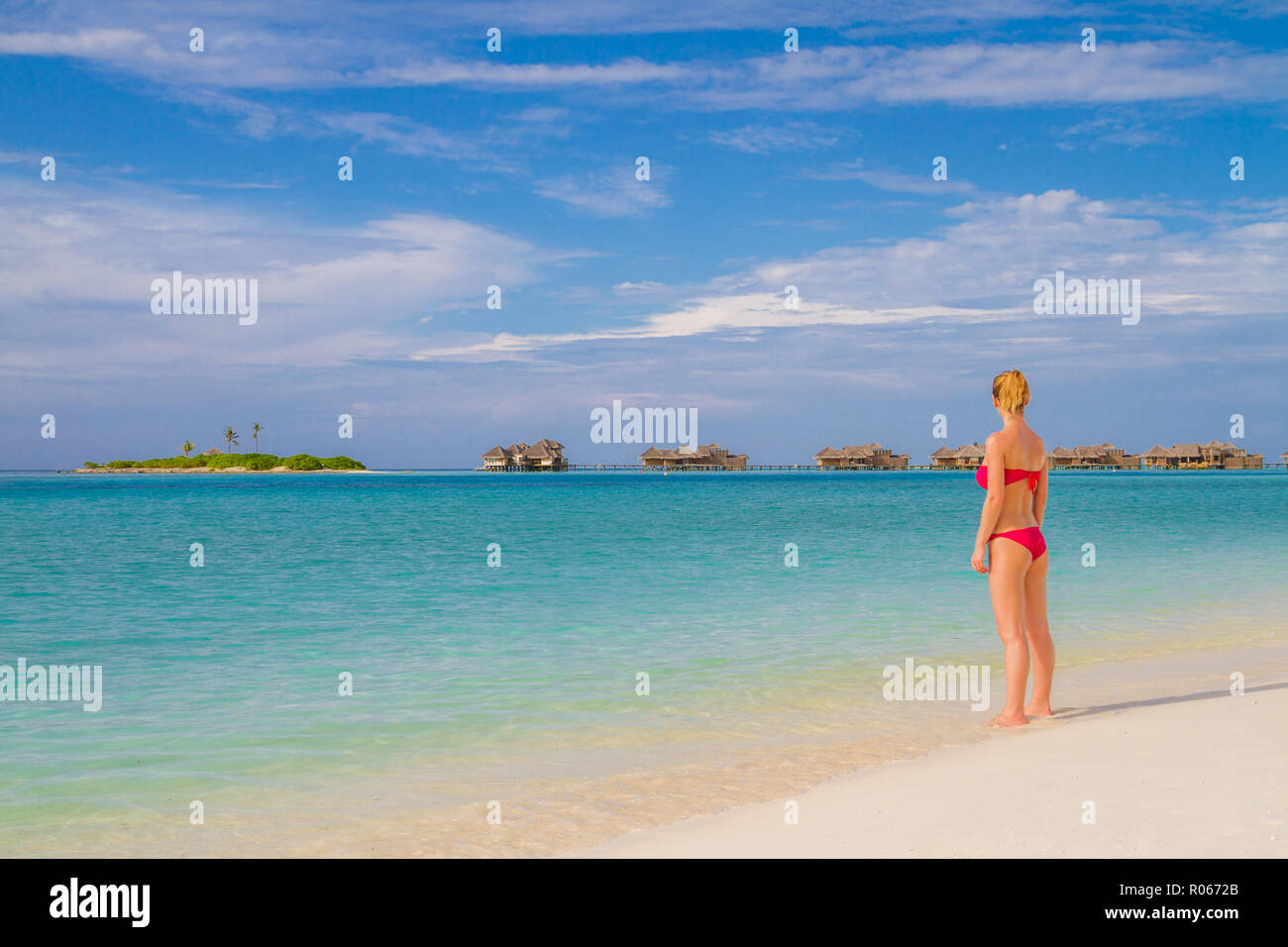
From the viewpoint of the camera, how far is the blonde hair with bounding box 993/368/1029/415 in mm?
7048

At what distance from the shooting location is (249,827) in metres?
5.76

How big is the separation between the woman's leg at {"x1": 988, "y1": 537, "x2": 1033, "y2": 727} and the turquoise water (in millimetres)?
1324

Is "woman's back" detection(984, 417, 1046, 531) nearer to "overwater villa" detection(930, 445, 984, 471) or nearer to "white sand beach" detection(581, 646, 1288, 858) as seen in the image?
"white sand beach" detection(581, 646, 1288, 858)

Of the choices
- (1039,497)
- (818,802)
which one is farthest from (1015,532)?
(818,802)

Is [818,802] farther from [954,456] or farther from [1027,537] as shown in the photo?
[954,456]

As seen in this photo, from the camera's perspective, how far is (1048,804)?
5.15 m

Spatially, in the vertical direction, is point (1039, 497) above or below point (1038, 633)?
above

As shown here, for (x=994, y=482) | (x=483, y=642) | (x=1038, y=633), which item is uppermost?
(x=994, y=482)

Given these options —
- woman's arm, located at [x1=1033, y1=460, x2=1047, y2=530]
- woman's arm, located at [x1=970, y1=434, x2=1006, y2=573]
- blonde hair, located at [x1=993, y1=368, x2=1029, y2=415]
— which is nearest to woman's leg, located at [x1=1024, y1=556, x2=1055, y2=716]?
woman's arm, located at [x1=1033, y1=460, x2=1047, y2=530]

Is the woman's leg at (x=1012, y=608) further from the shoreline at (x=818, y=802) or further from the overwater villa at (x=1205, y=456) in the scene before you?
the overwater villa at (x=1205, y=456)

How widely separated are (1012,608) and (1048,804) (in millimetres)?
2336

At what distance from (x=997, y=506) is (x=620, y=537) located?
1094 inches

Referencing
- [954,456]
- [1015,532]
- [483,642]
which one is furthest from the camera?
[954,456]
